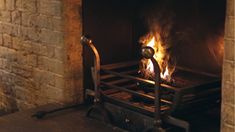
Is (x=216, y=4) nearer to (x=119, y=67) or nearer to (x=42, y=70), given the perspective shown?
(x=119, y=67)

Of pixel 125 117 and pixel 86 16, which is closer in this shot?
pixel 125 117

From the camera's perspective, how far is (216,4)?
9.70 feet

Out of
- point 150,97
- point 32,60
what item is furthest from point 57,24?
point 150,97

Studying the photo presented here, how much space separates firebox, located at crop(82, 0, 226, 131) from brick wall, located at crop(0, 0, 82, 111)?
104 millimetres

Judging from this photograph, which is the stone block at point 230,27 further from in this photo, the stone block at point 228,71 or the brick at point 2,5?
the brick at point 2,5

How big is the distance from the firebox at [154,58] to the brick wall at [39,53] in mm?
104

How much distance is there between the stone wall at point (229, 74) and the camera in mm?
2262

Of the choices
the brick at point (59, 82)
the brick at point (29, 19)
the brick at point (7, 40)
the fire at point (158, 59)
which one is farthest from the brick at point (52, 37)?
the fire at point (158, 59)

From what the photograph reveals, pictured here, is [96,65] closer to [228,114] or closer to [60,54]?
[60,54]

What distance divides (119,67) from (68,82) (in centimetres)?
39

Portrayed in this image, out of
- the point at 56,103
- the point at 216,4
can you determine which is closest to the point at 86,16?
the point at 56,103

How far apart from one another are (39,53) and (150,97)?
1.10 m

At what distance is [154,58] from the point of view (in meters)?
2.73

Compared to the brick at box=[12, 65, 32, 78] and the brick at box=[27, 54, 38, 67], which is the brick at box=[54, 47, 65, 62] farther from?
the brick at box=[12, 65, 32, 78]
